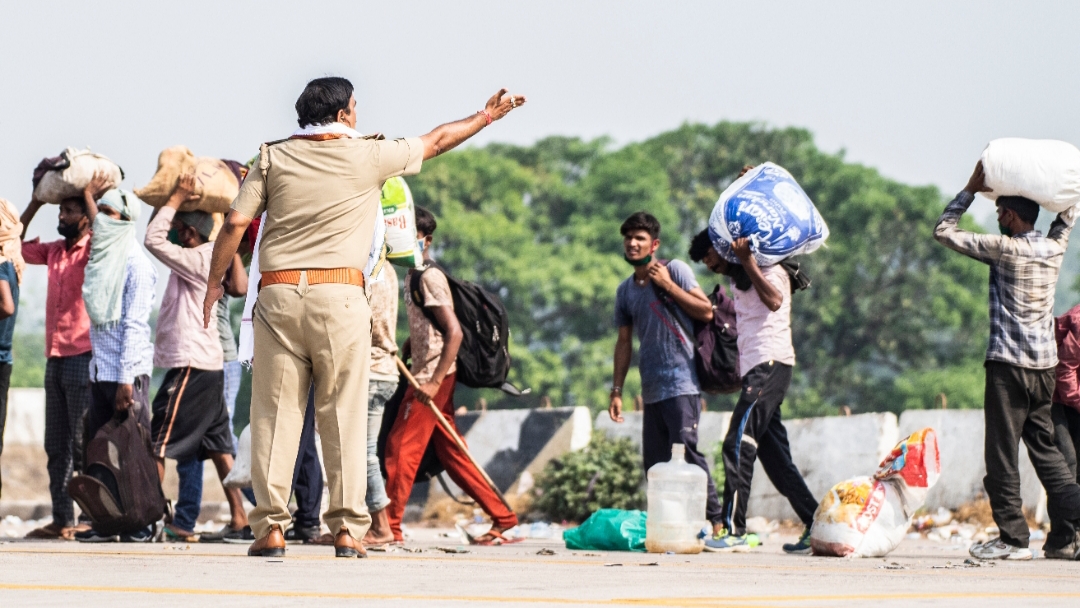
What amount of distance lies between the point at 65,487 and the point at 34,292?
104m

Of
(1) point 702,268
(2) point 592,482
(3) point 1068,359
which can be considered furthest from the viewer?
→ (1) point 702,268

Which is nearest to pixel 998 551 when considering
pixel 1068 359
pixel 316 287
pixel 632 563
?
pixel 1068 359

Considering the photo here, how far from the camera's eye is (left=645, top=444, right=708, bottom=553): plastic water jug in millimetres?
8820

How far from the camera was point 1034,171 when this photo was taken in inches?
324

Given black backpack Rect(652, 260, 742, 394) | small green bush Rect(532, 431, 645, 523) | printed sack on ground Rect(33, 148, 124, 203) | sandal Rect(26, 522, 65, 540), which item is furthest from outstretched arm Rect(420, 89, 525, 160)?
small green bush Rect(532, 431, 645, 523)

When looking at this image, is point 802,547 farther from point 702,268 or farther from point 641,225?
point 702,268

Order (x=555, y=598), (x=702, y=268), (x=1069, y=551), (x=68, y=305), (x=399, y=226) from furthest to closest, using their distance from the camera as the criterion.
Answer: (x=702, y=268)
(x=68, y=305)
(x=399, y=226)
(x=1069, y=551)
(x=555, y=598)

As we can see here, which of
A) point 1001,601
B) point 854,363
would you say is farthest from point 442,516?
point 854,363

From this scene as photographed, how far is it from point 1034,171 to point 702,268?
200ft

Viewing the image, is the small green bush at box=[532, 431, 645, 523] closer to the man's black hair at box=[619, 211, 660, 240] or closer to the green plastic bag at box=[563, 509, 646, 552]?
the green plastic bag at box=[563, 509, 646, 552]

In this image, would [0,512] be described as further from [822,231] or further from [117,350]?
[822,231]

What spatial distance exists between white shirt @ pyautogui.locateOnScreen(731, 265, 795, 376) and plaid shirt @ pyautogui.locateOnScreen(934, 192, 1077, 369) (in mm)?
1131

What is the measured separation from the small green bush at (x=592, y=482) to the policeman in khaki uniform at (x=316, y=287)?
6.28 m

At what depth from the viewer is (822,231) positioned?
950 cm
